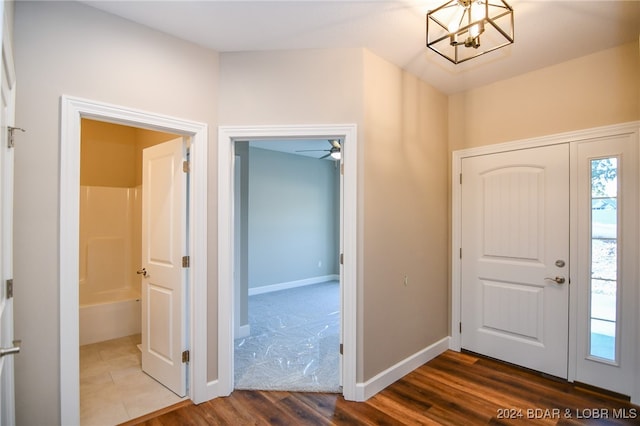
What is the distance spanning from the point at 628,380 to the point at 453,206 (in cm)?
192

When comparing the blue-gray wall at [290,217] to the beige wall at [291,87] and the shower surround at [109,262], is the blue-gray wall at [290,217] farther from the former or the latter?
the beige wall at [291,87]

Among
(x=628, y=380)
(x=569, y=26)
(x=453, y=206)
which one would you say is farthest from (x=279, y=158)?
(x=628, y=380)

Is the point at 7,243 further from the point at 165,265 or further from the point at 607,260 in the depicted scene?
the point at 607,260

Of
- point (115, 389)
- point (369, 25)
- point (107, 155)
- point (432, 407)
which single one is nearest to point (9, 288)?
point (115, 389)

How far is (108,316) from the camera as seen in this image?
377 cm

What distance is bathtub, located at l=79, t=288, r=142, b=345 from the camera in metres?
3.65

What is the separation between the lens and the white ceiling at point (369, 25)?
2.08 m

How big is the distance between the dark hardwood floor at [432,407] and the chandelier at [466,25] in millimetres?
2384

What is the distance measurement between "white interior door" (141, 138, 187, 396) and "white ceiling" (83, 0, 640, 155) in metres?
0.86

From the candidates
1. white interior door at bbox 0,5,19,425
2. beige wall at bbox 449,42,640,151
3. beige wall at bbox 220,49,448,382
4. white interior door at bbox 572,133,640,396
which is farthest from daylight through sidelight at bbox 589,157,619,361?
white interior door at bbox 0,5,19,425

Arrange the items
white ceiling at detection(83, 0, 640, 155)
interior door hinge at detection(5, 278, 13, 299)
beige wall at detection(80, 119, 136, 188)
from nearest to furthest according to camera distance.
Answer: interior door hinge at detection(5, 278, 13, 299) < white ceiling at detection(83, 0, 640, 155) < beige wall at detection(80, 119, 136, 188)

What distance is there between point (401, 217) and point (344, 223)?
644mm

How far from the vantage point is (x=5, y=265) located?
65.7 inches

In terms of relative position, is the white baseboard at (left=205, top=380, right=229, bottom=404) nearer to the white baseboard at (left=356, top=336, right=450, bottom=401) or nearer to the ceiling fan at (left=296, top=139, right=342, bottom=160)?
the white baseboard at (left=356, top=336, right=450, bottom=401)
